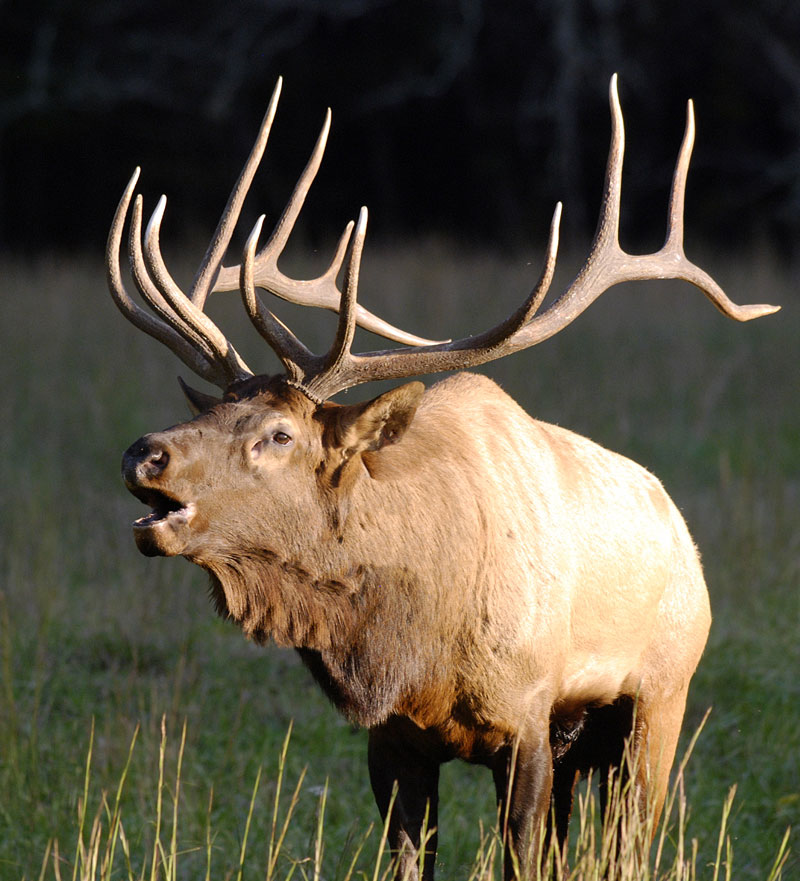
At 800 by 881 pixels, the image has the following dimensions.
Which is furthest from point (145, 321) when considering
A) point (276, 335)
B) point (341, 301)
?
point (341, 301)

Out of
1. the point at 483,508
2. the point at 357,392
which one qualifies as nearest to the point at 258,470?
the point at 483,508

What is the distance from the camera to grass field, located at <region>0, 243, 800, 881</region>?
423cm

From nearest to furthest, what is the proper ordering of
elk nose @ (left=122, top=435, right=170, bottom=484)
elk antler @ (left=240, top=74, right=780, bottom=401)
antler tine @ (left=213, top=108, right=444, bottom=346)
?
elk nose @ (left=122, top=435, right=170, bottom=484)
elk antler @ (left=240, top=74, right=780, bottom=401)
antler tine @ (left=213, top=108, right=444, bottom=346)

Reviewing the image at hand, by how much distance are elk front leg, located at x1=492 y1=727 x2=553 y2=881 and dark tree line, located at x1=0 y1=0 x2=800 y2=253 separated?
11286mm

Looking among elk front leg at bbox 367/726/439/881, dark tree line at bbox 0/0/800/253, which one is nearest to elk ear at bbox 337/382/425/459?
elk front leg at bbox 367/726/439/881

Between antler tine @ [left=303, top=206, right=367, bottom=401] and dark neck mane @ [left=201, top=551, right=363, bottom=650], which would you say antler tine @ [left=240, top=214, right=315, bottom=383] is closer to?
antler tine @ [left=303, top=206, right=367, bottom=401]

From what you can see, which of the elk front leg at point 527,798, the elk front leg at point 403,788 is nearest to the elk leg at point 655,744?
the elk front leg at point 527,798

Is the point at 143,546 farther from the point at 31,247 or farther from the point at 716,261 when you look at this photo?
the point at 31,247

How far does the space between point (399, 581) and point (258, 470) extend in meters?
0.44

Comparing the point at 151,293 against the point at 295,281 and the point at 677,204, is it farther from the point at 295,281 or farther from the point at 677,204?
the point at 677,204

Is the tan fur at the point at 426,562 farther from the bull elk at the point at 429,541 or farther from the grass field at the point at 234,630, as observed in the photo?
the grass field at the point at 234,630

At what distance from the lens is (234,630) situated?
5902 mm

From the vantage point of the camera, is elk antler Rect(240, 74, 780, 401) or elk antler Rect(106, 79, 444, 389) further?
elk antler Rect(106, 79, 444, 389)

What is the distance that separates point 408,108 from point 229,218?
1367cm
